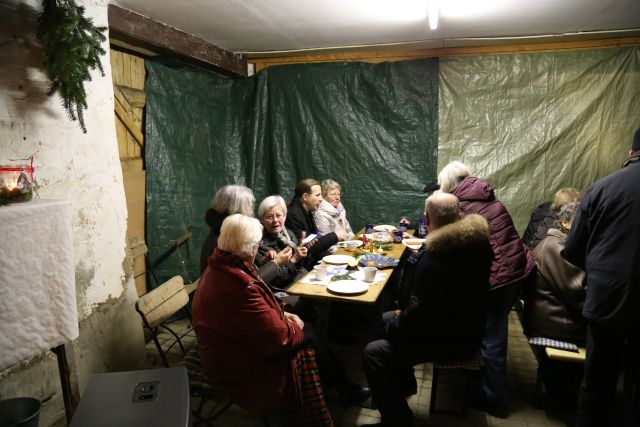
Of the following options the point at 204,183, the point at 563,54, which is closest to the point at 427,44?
the point at 563,54

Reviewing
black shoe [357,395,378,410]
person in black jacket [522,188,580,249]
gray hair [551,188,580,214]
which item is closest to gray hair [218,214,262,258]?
black shoe [357,395,378,410]

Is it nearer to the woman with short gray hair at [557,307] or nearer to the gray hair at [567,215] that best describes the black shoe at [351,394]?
the woman with short gray hair at [557,307]

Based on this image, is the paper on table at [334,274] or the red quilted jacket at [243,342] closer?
the red quilted jacket at [243,342]

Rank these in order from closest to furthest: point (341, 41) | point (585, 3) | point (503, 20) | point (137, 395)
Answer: point (137, 395)
point (585, 3)
point (503, 20)
point (341, 41)

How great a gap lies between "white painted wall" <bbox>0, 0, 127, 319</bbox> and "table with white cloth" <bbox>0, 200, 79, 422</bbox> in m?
0.92

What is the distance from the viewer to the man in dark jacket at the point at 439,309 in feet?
6.67

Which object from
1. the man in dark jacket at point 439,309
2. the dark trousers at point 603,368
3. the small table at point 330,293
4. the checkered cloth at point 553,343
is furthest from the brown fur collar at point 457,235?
the checkered cloth at point 553,343

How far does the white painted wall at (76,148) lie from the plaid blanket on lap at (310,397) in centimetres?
150

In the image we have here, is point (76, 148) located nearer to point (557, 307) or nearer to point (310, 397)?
point (310, 397)

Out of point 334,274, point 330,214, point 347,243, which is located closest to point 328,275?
point 334,274

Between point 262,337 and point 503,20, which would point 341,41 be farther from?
point 262,337

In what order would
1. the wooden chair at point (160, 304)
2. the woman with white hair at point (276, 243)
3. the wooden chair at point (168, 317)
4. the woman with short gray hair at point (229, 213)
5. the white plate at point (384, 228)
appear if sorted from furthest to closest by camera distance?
the white plate at point (384, 228)
the woman with white hair at point (276, 243)
the woman with short gray hair at point (229, 213)
the wooden chair at point (160, 304)
the wooden chair at point (168, 317)

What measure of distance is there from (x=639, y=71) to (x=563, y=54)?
72 cm

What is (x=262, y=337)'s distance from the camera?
1.95m
